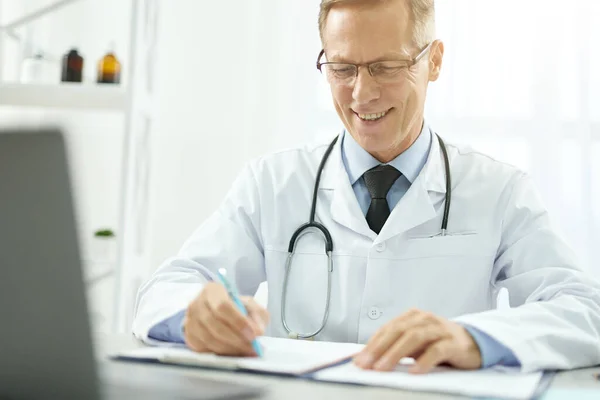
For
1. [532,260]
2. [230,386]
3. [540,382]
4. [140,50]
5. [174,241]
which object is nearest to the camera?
[230,386]

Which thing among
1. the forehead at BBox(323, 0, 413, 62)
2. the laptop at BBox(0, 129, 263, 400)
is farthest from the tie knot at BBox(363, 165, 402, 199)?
the laptop at BBox(0, 129, 263, 400)

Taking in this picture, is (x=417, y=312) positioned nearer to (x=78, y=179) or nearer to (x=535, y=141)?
(x=78, y=179)

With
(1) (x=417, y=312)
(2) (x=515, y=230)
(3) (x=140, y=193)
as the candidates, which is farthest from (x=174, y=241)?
(1) (x=417, y=312)

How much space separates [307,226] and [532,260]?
1.57ft

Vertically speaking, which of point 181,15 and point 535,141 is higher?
point 181,15

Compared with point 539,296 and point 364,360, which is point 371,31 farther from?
point 364,360

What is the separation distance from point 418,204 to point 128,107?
1353 millimetres

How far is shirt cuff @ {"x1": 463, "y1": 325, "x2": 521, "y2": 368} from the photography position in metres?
0.93

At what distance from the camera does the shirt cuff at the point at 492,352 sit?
3.04 feet

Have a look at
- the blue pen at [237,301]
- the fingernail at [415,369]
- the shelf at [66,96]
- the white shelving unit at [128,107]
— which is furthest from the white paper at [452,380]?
the shelf at [66,96]

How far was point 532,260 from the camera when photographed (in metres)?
1.36

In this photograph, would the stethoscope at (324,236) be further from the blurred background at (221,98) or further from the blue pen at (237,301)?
the blurred background at (221,98)

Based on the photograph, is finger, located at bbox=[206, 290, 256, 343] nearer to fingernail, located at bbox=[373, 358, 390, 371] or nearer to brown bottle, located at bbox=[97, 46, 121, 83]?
fingernail, located at bbox=[373, 358, 390, 371]

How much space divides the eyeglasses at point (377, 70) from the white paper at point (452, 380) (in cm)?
72
